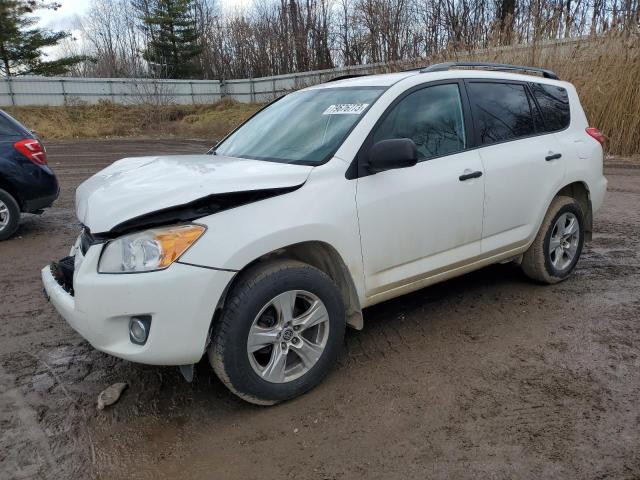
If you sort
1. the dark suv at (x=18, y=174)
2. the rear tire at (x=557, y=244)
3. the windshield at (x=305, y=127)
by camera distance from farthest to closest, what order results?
the dark suv at (x=18, y=174) < the rear tire at (x=557, y=244) < the windshield at (x=305, y=127)

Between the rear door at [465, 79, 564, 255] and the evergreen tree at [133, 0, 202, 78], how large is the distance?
37677 mm

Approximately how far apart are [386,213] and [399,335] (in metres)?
1.03

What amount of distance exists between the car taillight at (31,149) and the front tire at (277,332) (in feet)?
16.3

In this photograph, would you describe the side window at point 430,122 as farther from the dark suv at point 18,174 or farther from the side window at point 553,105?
the dark suv at point 18,174

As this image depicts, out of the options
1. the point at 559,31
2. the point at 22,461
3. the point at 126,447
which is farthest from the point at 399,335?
the point at 559,31

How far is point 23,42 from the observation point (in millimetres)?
32438

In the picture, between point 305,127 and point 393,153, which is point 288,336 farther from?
point 305,127

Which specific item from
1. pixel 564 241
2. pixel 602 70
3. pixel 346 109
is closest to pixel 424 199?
pixel 346 109

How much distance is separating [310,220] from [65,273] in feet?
5.00

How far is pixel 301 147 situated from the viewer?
10.9 ft

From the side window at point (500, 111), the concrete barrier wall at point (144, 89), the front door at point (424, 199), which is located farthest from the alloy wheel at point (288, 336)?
the concrete barrier wall at point (144, 89)

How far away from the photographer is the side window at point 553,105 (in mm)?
4328

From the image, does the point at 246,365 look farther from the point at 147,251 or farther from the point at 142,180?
the point at 142,180

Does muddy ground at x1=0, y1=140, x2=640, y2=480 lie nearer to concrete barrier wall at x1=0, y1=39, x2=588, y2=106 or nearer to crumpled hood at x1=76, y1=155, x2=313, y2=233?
crumpled hood at x1=76, y1=155, x2=313, y2=233
